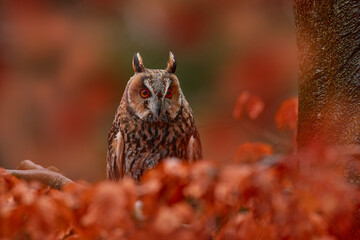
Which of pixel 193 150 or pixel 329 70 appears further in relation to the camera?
pixel 193 150

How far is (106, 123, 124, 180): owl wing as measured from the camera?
7.51ft

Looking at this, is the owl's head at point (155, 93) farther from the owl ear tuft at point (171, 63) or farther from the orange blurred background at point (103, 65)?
the orange blurred background at point (103, 65)

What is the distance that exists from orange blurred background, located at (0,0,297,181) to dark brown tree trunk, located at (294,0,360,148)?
3.65 meters

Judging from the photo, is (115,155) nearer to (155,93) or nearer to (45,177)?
(155,93)

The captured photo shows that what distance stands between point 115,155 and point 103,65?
339 centimetres

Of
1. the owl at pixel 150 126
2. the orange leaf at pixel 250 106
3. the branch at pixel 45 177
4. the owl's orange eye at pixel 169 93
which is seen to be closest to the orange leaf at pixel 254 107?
the orange leaf at pixel 250 106

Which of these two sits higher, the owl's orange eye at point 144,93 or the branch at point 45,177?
the owl's orange eye at point 144,93

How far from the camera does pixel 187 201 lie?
1.15 metres

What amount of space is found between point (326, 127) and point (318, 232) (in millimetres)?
505

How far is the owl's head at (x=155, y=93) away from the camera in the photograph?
6.77ft

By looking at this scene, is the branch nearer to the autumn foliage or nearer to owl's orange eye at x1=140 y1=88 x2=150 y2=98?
the autumn foliage

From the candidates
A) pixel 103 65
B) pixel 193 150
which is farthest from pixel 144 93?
pixel 103 65

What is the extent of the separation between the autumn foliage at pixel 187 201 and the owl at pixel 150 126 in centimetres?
100

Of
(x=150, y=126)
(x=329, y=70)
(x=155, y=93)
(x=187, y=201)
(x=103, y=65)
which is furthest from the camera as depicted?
(x=103, y=65)
